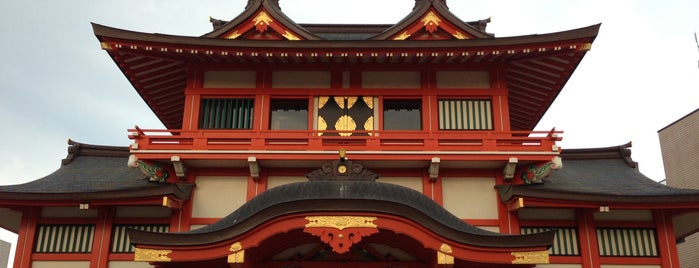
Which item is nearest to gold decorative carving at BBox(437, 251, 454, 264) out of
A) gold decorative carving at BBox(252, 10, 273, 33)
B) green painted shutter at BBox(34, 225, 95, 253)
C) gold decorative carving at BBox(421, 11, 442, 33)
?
gold decorative carving at BBox(421, 11, 442, 33)

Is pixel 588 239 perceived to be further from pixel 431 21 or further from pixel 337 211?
pixel 431 21

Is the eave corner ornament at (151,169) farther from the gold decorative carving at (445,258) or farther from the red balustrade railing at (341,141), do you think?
the gold decorative carving at (445,258)

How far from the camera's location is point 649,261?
53.4 feet

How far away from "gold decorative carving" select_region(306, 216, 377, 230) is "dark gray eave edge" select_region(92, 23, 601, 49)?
5.46 metres

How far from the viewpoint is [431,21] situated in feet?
60.1

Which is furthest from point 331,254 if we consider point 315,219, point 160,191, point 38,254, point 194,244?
point 38,254


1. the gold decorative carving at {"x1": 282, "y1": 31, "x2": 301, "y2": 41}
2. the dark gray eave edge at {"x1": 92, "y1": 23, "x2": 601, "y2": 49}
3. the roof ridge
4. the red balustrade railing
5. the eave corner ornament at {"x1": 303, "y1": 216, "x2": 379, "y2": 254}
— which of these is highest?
the gold decorative carving at {"x1": 282, "y1": 31, "x2": 301, "y2": 41}

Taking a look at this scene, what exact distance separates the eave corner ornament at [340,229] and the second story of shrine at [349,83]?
3131 mm

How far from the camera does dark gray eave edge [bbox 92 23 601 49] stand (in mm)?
16500

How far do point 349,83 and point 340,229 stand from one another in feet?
19.4

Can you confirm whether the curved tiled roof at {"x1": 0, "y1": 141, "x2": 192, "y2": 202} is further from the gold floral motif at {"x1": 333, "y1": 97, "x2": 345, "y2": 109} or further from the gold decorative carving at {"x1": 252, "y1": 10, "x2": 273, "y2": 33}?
the gold decorative carving at {"x1": 252, "y1": 10, "x2": 273, "y2": 33}

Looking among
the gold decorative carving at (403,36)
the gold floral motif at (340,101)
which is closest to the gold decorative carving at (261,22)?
the gold floral motif at (340,101)

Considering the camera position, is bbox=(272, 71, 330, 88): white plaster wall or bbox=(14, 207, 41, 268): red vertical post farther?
bbox=(272, 71, 330, 88): white plaster wall

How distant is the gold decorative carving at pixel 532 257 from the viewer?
1346 cm
